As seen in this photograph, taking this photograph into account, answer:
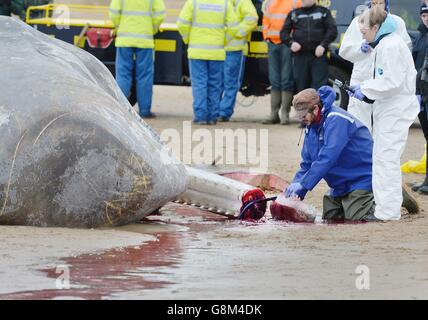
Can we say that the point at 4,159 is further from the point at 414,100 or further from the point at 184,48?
the point at 184,48

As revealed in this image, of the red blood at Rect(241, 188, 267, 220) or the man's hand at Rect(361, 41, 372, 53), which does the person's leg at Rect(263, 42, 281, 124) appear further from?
the red blood at Rect(241, 188, 267, 220)

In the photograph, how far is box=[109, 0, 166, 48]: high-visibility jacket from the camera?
18406mm

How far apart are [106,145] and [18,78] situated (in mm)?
921

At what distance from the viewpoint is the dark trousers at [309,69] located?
17.7 metres

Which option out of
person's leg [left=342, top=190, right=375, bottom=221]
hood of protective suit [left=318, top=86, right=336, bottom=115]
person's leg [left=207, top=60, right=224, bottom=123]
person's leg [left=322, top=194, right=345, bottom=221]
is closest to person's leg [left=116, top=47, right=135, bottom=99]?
person's leg [left=207, top=60, right=224, bottom=123]

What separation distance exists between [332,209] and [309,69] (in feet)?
24.3

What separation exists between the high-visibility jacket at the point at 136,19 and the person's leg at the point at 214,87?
3.27 feet

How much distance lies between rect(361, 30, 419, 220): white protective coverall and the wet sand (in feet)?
0.82

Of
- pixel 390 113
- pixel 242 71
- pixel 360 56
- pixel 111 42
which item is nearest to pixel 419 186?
pixel 360 56

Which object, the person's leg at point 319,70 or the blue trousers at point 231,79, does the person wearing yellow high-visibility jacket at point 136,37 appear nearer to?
the blue trousers at point 231,79

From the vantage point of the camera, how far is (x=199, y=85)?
1848cm

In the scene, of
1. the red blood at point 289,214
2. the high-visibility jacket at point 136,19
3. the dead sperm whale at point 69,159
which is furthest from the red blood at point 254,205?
the high-visibility jacket at point 136,19

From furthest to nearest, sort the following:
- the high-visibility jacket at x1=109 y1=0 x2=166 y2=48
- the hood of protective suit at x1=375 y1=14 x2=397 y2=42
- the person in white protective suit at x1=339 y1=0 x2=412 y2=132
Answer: the high-visibility jacket at x1=109 y1=0 x2=166 y2=48 < the person in white protective suit at x1=339 y1=0 x2=412 y2=132 < the hood of protective suit at x1=375 y1=14 x2=397 y2=42
